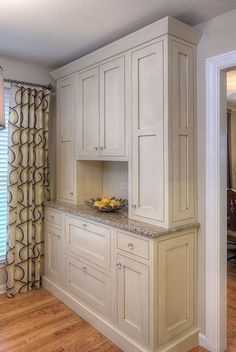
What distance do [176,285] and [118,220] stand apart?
24.7 inches

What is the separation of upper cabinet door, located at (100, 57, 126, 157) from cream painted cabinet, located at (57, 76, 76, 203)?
51 centimetres

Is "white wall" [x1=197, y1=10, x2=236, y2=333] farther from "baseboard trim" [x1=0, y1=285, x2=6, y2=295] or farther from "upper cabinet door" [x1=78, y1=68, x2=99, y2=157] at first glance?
"baseboard trim" [x1=0, y1=285, x2=6, y2=295]

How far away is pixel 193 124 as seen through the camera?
2131 millimetres

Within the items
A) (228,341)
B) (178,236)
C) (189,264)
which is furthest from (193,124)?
(228,341)

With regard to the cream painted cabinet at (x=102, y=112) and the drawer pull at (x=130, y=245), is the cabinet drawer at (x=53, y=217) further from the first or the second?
the drawer pull at (x=130, y=245)

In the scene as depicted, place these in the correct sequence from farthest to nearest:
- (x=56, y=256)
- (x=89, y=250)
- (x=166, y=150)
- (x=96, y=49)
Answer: (x=56, y=256)
(x=96, y=49)
(x=89, y=250)
(x=166, y=150)

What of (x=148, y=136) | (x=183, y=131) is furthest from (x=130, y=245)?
(x=183, y=131)

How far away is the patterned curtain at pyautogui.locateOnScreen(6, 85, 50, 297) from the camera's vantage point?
294 cm

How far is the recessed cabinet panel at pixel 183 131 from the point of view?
6.56ft

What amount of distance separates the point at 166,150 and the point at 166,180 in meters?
0.21

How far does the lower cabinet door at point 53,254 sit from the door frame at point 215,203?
1.51 metres

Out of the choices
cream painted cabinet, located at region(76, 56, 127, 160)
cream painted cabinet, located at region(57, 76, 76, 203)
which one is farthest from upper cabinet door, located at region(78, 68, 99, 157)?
cream painted cabinet, located at region(57, 76, 76, 203)

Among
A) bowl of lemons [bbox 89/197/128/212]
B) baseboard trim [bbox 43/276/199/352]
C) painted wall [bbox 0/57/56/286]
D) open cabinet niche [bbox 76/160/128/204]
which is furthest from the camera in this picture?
painted wall [bbox 0/57/56/286]

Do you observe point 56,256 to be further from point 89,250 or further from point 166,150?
point 166,150
